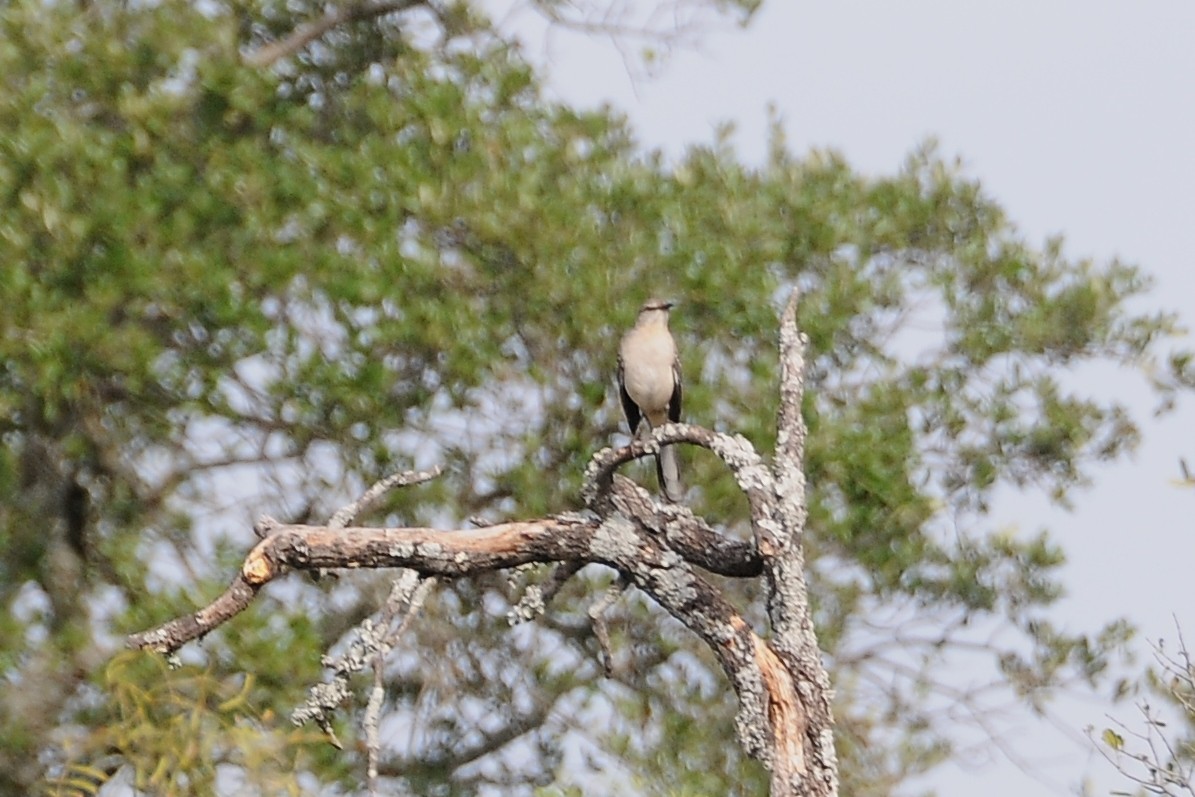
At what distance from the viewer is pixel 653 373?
5.94 meters

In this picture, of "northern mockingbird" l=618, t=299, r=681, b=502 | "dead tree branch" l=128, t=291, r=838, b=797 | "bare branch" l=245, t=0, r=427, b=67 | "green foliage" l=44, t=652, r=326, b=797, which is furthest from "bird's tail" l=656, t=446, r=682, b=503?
"bare branch" l=245, t=0, r=427, b=67

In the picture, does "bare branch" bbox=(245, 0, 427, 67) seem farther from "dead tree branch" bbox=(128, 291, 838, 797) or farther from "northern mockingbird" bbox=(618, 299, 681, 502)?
"dead tree branch" bbox=(128, 291, 838, 797)

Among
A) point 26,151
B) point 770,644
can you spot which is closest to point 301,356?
point 26,151

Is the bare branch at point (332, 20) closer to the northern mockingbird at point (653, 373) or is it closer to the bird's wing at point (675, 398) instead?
the northern mockingbird at point (653, 373)

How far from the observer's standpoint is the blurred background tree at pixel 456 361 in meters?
6.22

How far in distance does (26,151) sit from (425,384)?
5.69 ft

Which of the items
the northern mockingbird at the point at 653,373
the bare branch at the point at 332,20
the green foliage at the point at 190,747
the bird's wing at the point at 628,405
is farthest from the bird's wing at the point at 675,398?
the bare branch at the point at 332,20

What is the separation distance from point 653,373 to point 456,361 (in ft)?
2.55

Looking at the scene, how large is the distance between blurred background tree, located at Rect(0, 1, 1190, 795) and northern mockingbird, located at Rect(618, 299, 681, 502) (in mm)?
184

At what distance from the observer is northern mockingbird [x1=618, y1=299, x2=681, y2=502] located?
5.87 meters

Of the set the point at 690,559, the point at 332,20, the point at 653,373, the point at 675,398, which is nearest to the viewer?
the point at 690,559

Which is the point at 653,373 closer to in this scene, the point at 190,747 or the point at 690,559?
the point at 690,559

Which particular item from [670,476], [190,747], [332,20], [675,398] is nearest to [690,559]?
[190,747]

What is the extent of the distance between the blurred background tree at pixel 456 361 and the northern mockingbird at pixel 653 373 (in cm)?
18
